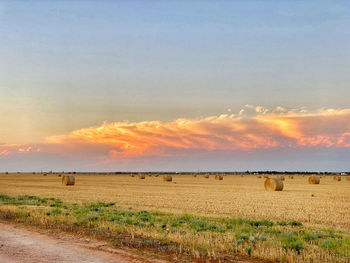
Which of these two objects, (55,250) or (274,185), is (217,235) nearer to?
(55,250)

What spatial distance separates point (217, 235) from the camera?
51.6ft

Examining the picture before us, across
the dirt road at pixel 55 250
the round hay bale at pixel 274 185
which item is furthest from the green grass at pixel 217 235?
the round hay bale at pixel 274 185

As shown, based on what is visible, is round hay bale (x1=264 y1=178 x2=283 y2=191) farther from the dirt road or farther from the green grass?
the dirt road

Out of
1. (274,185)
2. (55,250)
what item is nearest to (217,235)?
(55,250)

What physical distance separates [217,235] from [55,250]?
238 inches

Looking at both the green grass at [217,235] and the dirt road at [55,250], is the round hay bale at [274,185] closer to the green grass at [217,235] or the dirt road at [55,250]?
the green grass at [217,235]

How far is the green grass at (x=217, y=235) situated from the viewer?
12.9m

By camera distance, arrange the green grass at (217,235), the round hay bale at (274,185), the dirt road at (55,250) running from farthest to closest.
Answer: the round hay bale at (274,185), the green grass at (217,235), the dirt road at (55,250)

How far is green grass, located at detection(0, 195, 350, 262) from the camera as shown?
42.2ft

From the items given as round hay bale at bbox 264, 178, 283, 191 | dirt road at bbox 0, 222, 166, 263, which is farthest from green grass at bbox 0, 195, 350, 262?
round hay bale at bbox 264, 178, 283, 191

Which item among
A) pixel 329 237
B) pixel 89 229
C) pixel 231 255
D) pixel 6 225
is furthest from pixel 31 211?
pixel 329 237

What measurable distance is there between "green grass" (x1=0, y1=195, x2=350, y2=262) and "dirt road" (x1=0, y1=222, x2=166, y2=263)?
1.35 metres

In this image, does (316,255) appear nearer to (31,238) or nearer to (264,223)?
(264,223)

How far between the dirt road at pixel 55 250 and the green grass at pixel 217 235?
1.35 metres
